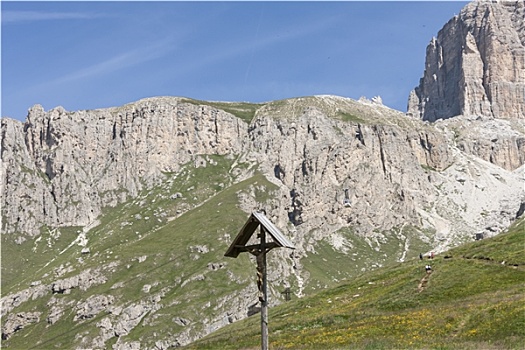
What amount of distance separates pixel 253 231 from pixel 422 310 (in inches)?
1275

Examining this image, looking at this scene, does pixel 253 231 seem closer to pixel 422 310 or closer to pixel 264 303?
pixel 264 303

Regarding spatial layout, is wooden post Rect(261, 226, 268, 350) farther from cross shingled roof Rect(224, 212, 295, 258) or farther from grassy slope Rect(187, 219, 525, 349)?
grassy slope Rect(187, 219, 525, 349)

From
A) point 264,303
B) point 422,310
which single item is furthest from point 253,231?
point 422,310

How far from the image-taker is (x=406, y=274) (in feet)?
290

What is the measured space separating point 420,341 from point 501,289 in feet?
90.5

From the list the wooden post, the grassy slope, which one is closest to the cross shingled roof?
the wooden post

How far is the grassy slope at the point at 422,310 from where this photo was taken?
40438 millimetres

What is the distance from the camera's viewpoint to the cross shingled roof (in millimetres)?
25266

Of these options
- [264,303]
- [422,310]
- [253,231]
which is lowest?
[422,310]

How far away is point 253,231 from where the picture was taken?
26.8 m

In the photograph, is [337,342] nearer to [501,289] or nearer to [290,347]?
[290,347]

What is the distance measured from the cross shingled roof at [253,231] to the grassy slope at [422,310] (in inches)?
565

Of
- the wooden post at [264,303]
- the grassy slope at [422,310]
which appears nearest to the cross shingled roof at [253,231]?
the wooden post at [264,303]

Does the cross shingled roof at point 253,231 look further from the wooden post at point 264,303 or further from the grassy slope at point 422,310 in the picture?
the grassy slope at point 422,310
